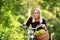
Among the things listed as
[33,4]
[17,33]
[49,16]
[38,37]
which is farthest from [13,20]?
[49,16]

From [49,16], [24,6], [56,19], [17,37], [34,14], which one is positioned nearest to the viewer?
[34,14]

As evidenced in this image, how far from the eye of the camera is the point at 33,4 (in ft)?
37.2

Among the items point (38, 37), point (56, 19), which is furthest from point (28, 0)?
point (38, 37)

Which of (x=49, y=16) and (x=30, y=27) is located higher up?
(x=30, y=27)

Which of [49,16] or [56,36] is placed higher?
[49,16]

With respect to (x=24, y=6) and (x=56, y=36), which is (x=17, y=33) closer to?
(x=24, y=6)

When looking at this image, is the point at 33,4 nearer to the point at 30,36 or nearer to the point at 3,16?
the point at 3,16

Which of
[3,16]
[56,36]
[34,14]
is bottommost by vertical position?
[56,36]

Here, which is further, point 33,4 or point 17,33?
point 33,4

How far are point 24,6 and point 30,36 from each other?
19.5 feet

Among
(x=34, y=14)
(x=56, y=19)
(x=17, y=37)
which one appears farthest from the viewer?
(x=56, y=19)

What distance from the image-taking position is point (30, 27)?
4914 mm

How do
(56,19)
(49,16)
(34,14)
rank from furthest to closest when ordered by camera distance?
(56,19) < (49,16) < (34,14)

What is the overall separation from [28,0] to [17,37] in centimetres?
348
